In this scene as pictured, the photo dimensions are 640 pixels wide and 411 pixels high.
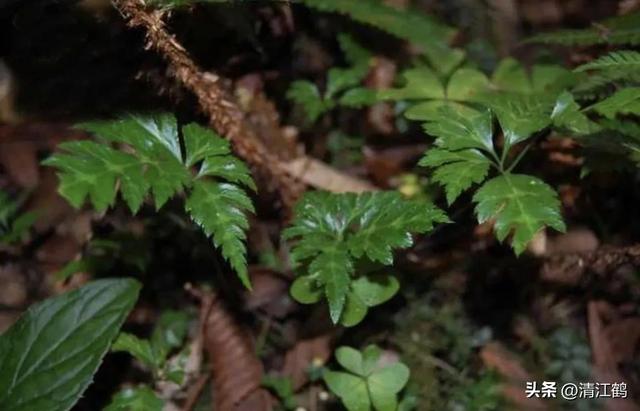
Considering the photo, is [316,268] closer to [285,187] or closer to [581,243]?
[285,187]

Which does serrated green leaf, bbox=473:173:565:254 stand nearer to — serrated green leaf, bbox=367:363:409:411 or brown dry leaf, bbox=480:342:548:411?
serrated green leaf, bbox=367:363:409:411

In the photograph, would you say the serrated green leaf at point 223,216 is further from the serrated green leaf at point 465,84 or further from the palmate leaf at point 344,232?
the serrated green leaf at point 465,84

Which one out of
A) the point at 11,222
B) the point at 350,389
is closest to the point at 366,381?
the point at 350,389

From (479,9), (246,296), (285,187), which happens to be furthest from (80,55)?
(479,9)

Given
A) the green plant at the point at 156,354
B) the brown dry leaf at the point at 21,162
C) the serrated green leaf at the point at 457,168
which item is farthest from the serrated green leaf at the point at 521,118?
the brown dry leaf at the point at 21,162

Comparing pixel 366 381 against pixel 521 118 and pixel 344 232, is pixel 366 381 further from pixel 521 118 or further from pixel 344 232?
pixel 521 118

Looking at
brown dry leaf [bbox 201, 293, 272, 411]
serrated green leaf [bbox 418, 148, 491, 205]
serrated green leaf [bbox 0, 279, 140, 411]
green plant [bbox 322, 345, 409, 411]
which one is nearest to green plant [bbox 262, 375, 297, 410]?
brown dry leaf [bbox 201, 293, 272, 411]
